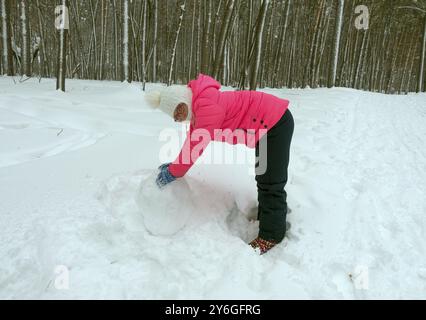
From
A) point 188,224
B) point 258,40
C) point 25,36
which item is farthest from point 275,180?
point 25,36

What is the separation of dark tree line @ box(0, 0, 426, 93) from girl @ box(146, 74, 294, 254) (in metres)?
4.93

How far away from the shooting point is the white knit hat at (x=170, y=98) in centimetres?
203

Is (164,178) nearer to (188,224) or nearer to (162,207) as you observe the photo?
(162,207)

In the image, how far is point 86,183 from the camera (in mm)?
2500

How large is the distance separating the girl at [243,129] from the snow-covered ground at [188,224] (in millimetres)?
174

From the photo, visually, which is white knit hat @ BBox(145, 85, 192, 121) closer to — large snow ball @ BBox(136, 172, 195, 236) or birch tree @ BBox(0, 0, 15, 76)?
large snow ball @ BBox(136, 172, 195, 236)

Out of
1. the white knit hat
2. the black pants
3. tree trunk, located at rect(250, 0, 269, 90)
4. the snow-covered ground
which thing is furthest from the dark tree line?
the white knit hat

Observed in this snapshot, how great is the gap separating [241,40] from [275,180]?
61.1 ft

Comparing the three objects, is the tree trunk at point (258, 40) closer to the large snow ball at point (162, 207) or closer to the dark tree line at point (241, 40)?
the dark tree line at point (241, 40)

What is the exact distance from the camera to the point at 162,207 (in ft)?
6.95

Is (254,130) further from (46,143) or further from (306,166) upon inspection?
(46,143)

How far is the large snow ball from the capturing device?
6.98 ft

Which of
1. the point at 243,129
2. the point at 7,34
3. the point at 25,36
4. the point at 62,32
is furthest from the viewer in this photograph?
the point at 25,36

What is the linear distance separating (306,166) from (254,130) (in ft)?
4.30
